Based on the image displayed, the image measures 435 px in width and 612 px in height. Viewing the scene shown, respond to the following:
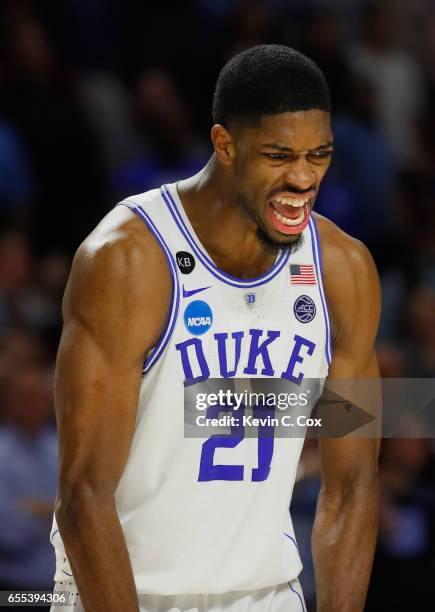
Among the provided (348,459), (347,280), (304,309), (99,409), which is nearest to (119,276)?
(99,409)

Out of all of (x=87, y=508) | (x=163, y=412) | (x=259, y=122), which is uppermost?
(x=259, y=122)

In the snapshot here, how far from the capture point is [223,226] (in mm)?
3412

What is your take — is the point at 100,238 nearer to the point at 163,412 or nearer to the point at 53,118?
the point at 163,412

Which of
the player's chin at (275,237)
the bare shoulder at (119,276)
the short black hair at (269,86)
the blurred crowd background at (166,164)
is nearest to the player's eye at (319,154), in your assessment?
the short black hair at (269,86)

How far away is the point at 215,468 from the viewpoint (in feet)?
10.9

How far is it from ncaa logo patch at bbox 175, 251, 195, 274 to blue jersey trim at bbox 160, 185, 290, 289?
0.03 m

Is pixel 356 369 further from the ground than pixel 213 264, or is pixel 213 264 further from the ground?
pixel 213 264

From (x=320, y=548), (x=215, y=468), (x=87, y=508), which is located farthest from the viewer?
(x=320, y=548)

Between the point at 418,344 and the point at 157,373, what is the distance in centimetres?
335

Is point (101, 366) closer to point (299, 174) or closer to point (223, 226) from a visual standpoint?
point (223, 226)

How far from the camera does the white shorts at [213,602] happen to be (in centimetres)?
336

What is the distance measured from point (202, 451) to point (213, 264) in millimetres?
514

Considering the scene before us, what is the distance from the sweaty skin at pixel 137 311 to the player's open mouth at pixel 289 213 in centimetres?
1

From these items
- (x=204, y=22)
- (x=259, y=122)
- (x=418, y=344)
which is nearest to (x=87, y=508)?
(x=259, y=122)
